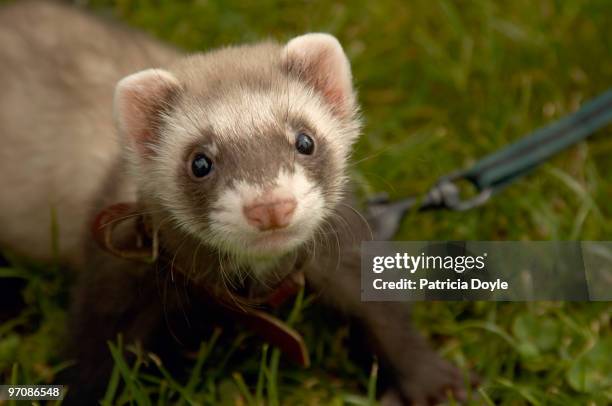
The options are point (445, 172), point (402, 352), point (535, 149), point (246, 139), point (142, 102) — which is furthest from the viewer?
point (445, 172)

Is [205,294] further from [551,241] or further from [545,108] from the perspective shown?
[545,108]

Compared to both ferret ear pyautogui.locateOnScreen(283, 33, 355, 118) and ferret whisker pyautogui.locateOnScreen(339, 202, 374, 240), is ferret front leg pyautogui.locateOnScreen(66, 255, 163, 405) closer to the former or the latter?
ferret whisker pyautogui.locateOnScreen(339, 202, 374, 240)

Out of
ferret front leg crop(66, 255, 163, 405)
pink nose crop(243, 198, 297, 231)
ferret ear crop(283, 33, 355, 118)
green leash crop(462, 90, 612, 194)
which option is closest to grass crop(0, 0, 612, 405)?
ferret front leg crop(66, 255, 163, 405)

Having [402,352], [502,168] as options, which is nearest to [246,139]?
[402,352]

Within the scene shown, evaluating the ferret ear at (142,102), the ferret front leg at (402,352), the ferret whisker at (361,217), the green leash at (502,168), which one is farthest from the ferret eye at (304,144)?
the green leash at (502,168)

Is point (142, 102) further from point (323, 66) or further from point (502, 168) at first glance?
point (502, 168)

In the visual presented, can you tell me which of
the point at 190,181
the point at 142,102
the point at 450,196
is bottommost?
the point at 190,181
